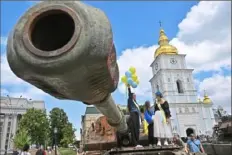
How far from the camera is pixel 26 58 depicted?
1.59 meters

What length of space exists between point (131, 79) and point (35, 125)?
44285 millimetres

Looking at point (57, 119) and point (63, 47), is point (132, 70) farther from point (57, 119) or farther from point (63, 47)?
point (57, 119)

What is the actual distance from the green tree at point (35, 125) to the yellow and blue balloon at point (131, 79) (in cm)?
4390

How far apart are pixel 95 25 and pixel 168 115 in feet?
14.5

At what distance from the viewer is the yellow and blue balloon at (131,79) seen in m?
6.97

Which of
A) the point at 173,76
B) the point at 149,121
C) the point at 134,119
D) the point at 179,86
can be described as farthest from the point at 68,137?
the point at 134,119

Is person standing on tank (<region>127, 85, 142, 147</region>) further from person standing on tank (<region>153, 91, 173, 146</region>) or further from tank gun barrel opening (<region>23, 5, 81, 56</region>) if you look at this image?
tank gun barrel opening (<region>23, 5, 81, 56</region>)

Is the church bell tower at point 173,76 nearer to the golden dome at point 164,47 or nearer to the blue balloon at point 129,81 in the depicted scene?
the golden dome at point 164,47

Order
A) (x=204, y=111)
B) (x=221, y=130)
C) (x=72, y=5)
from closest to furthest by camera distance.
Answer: (x=72, y=5) < (x=221, y=130) < (x=204, y=111)

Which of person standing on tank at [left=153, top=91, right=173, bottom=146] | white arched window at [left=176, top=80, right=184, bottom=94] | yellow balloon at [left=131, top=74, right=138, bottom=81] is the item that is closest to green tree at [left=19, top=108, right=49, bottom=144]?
white arched window at [left=176, top=80, right=184, bottom=94]

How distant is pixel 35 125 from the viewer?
46875mm

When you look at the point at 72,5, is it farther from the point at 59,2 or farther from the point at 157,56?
the point at 157,56

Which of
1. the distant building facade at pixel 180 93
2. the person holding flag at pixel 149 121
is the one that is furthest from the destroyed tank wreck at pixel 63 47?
the distant building facade at pixel 180 93

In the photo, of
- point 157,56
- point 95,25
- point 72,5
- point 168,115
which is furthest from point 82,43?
point 157,56
